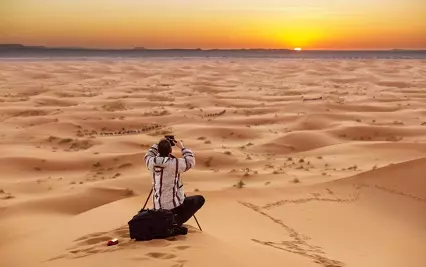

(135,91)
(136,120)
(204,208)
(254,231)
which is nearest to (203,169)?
(204,208)

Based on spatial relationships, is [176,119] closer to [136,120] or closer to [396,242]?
[136,120]

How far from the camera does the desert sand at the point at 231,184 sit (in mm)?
6367

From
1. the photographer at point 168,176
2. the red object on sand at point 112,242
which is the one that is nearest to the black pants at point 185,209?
the photographer at point 168,176

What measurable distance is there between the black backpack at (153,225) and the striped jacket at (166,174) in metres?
0.14

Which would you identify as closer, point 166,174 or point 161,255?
point 161,255

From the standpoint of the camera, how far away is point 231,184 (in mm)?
10328

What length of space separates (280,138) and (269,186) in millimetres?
5548

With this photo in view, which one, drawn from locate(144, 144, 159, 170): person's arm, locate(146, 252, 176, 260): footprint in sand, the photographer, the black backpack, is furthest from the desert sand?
locate(144, 144, 159, 170): person's arm

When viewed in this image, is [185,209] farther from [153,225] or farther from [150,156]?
[150,156]

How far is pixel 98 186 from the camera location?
33.3 feet

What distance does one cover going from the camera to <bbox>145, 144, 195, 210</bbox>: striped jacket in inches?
229

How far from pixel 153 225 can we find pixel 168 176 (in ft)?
1.73

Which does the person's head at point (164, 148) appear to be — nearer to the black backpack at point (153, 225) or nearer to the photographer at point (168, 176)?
the photographer at point (168, 176)

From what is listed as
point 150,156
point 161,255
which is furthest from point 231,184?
point 161,255
